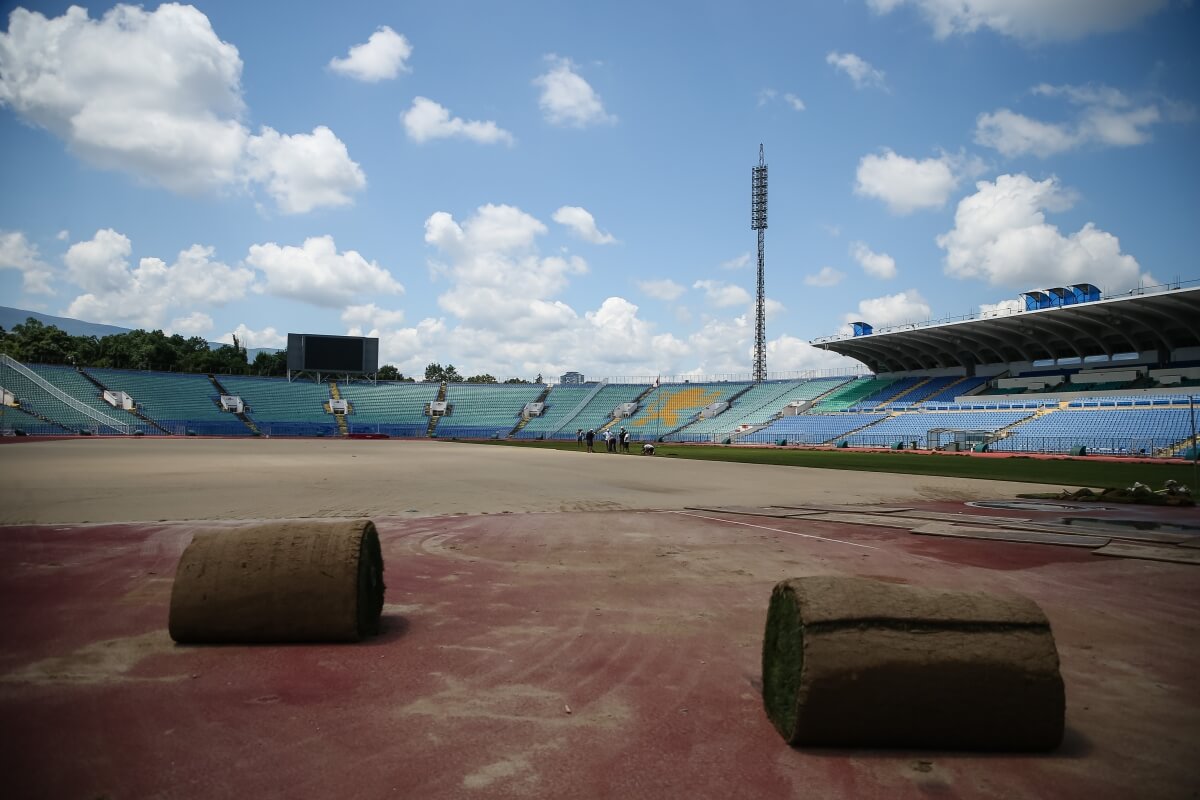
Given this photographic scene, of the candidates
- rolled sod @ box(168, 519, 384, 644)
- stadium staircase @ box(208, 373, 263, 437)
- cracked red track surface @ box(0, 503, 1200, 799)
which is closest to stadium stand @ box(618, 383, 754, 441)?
stadium staircase @ box(208, 373, 263, 437)

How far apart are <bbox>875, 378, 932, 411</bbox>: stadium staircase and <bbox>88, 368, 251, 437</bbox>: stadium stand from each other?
208ft

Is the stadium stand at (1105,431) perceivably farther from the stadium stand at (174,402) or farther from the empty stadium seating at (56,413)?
the empty stadium seating at (56,413)

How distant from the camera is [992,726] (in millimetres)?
3723


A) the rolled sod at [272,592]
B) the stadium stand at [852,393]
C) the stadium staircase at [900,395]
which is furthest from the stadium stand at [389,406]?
the rolled sod at [272,592]

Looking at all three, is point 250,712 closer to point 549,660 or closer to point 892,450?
point 549,660

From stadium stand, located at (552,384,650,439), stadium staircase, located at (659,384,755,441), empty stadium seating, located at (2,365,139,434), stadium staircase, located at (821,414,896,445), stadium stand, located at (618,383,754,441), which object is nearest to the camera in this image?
stadium staircase, located at (821,414,896,445)

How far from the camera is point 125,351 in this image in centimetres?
9712

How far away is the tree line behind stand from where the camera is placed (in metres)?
88.0

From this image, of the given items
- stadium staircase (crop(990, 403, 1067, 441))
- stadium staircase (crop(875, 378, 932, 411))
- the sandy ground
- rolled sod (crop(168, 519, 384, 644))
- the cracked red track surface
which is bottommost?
the cracked red track surface

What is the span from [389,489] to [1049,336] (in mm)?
57991

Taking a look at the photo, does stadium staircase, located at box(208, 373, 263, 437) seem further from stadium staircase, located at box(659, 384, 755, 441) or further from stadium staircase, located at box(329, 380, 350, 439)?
stadium staircase, located at box(659, 384, 755, 441)

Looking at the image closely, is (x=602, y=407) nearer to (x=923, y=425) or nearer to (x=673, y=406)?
(x=673, y=406)

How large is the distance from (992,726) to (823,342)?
68.7 metres

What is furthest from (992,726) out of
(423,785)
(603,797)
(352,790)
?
(352,790)
